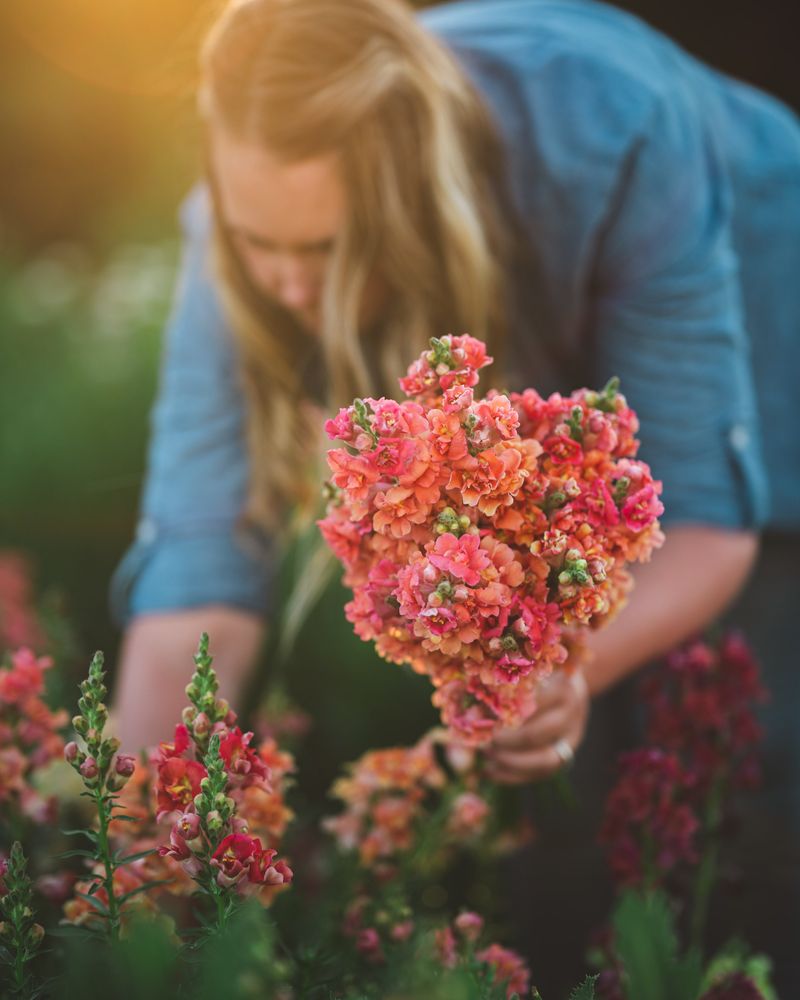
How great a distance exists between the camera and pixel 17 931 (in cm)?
80

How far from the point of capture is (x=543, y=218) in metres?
1.62

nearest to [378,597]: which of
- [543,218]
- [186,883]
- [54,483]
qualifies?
[186,883]

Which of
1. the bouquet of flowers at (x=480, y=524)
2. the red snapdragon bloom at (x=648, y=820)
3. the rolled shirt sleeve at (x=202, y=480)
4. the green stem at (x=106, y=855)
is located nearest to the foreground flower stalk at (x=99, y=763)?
the green stem at (x=106, y=855)

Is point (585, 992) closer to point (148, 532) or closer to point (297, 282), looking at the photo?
point (297, 282)

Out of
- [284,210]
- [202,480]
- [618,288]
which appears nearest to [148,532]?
[202,480]

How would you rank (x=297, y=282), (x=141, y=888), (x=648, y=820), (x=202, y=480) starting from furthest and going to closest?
(x=202, y=480) → (x=297, y=282) → (x=648, y=820) → (x=141, y=888)

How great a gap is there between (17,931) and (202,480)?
1065 millimetres

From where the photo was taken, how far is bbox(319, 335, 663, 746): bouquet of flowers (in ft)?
2.62

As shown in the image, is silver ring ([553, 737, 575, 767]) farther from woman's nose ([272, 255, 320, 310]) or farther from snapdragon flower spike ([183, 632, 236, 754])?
woman's nose ([272, 255, 320, 310])

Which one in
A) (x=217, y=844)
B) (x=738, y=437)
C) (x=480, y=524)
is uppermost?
(x=480, y=524)

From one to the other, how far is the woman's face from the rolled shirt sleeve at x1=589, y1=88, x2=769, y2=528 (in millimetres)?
386

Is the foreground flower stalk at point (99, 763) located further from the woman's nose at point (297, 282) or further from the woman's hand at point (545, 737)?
the woman's nose at point (297, 282)

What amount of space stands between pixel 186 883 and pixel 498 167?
1.15 meters

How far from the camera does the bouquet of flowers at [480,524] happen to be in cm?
80
